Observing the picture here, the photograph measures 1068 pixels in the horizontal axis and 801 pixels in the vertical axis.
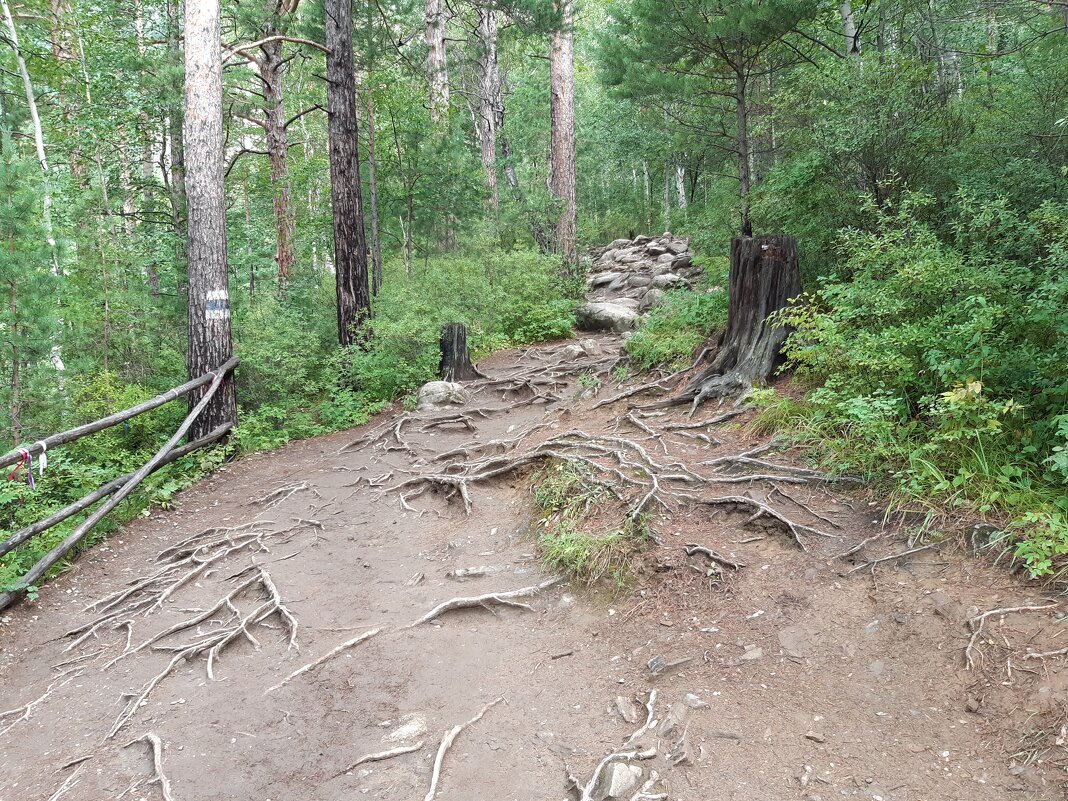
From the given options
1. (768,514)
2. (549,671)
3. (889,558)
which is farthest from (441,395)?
(889,558)

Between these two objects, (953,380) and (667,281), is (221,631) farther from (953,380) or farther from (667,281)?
(667,281)

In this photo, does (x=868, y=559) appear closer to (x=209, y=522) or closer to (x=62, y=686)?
(x=62, y=686)

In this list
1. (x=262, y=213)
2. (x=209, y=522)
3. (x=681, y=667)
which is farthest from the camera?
(x=262, y=213)

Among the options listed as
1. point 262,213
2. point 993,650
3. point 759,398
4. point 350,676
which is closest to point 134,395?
point 350,676

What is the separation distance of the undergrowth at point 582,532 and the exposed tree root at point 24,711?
3378mm

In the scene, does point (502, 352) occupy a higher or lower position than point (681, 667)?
higher

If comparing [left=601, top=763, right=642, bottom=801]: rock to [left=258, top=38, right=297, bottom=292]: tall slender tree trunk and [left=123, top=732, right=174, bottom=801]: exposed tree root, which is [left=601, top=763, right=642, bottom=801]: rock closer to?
[left=123, top=732, right=174, bottom=801]: exposed tree root

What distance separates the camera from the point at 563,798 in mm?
2850

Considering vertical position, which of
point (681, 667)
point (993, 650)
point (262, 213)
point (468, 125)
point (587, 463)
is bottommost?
point (681, 667)

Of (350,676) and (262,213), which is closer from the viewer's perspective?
(350,676)

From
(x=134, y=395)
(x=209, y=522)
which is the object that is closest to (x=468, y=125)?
(x=134, y=395)

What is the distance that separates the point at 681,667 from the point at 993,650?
1.49 meters

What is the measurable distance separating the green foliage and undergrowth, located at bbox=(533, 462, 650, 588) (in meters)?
2.84

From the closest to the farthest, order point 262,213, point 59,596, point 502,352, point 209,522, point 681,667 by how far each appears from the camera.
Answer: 1. point 681,667
2. point 59,596
3. point 209,522
4. point 502,352
5. point 262,213
